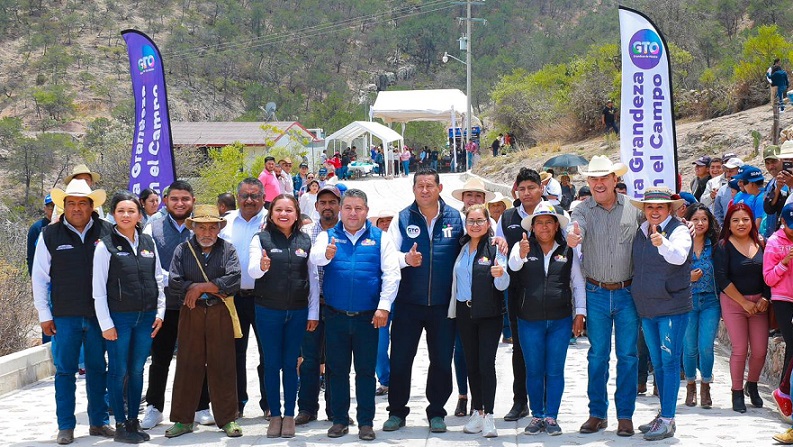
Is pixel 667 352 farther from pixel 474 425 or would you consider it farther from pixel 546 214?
pixel 474 425

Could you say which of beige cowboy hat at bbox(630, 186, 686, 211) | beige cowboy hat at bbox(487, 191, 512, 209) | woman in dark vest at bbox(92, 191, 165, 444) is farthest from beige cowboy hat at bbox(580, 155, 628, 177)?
woman in dark vest at bbox(92, 191, 165, 444)

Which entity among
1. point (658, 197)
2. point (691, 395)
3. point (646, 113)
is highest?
point (646, 113)

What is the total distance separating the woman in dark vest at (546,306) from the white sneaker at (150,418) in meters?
3.01

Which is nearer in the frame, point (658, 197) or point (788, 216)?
point (658, 197)

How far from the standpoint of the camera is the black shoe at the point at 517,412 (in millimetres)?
7887

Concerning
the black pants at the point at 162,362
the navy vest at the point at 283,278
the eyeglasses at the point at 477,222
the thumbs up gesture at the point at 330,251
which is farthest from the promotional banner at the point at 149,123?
the eyeglasses at the point at 477,222

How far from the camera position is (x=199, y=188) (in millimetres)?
27688

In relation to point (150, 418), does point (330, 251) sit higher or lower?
higher

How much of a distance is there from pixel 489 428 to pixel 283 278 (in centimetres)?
195

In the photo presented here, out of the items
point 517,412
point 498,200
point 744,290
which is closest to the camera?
point 517,412

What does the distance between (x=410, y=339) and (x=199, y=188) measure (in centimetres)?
2101

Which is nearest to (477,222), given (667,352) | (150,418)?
(667,352)

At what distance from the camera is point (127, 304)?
726 centimetres

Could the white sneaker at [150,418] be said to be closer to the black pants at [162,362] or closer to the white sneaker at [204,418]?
the black pants at [162,362]
